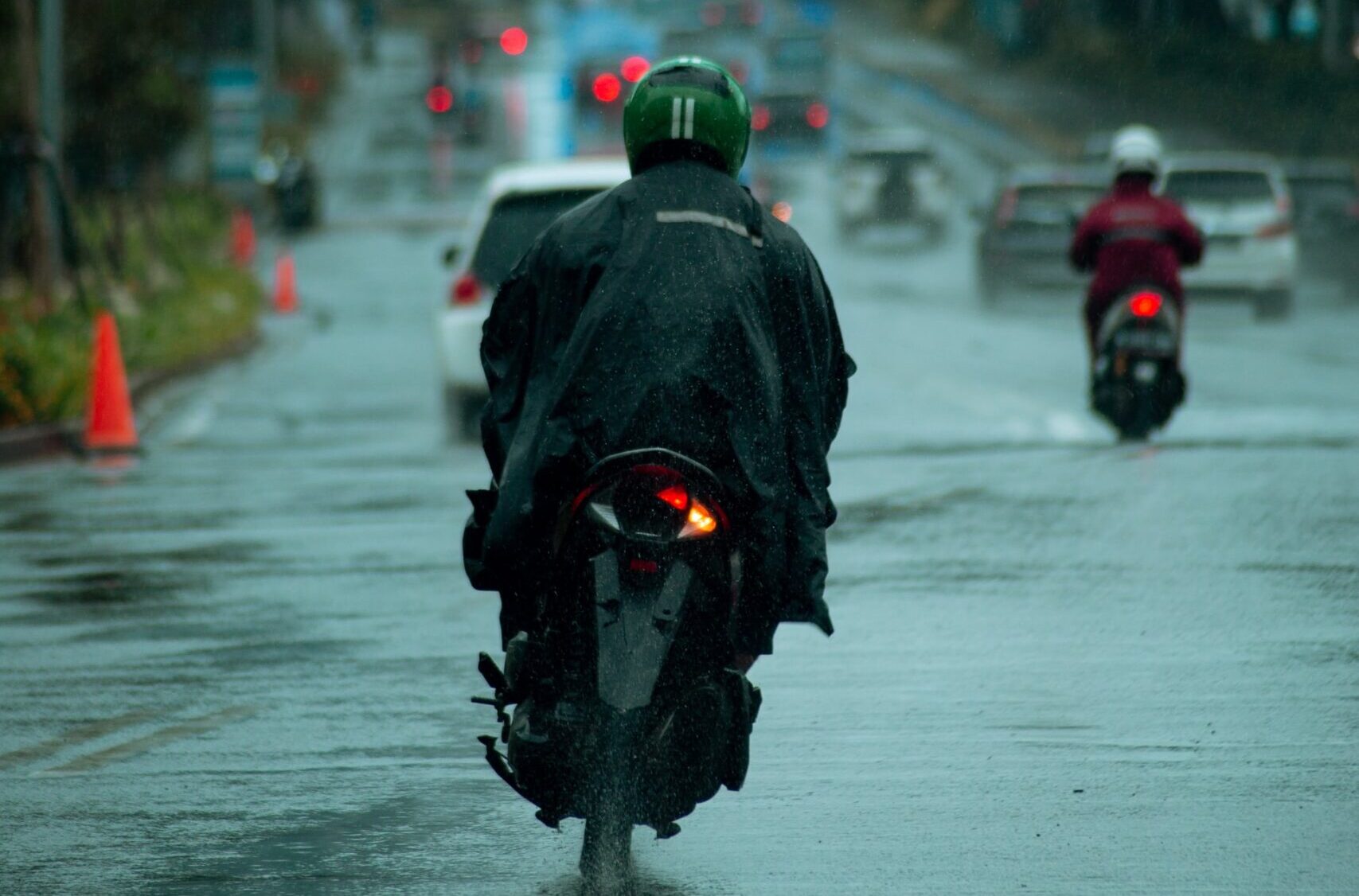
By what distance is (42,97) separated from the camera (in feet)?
72.3

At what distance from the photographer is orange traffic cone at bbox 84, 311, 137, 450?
15.7m

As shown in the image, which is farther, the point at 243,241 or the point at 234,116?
the point at 243,241

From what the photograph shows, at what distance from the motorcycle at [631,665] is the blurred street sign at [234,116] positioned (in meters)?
35.9

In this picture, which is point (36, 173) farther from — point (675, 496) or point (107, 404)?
point (675, 496)

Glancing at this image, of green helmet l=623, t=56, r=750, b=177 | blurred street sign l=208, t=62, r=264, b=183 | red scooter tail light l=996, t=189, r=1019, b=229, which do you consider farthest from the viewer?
blurred street sign l=208, t=62, r=264, b=183

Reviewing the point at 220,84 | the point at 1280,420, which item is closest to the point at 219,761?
the point at 1280,420

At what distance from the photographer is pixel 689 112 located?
5.33 metres

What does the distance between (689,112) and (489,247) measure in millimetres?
10220

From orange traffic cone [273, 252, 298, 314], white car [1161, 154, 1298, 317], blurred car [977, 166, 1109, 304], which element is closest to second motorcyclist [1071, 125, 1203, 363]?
white car [1161, 154, 1298, 317]

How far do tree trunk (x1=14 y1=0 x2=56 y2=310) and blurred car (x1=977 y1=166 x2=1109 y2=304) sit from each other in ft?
38.7

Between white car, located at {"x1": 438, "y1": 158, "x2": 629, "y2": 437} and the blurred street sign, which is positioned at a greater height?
white car, located at {"x1": 438, "y1": 158, "x2": 629, "y2": 437}

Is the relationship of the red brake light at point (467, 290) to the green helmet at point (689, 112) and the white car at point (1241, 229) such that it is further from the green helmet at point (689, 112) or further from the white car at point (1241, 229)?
the white car at point (1241, 229)

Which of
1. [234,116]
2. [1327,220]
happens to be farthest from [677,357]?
[234,116]

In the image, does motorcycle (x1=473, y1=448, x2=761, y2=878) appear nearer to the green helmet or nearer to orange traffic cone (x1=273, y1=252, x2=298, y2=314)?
the green helmet
